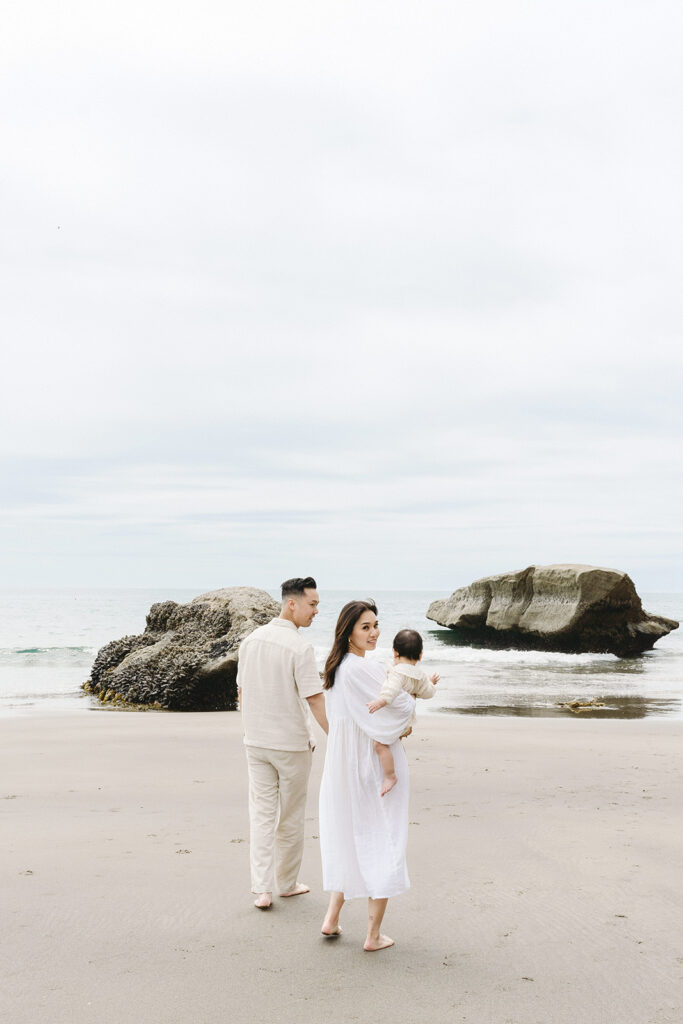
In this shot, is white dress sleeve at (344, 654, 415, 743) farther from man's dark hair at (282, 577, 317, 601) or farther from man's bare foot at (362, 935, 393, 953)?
man's bare foot at (362, 935, 393, 953)

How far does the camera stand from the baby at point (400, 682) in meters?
4.52

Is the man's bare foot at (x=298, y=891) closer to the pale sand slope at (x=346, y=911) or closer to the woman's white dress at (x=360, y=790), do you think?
the pale sand slope at (x=346, y=911)

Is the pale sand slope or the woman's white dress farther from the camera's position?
the woman's white dress

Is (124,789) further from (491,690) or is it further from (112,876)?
(491,690)

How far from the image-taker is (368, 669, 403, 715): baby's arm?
14.8 ft

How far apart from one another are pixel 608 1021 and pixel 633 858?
2.78m

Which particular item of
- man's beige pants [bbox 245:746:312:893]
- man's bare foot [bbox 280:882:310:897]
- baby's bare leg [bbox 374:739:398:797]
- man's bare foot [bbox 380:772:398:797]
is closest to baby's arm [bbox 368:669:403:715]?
baby's bare leg [bbox 374:739:398:797]

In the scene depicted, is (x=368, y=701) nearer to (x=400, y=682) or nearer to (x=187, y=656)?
(x=400, y=682)

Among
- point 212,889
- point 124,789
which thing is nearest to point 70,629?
point 124,789

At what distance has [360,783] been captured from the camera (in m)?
4.59

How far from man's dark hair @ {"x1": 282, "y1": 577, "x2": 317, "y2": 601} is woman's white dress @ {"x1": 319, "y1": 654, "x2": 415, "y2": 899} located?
27.8 inches

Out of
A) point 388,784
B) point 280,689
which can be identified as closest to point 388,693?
point 388,784

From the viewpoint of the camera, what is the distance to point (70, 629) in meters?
52.0

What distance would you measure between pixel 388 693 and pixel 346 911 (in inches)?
66.6
